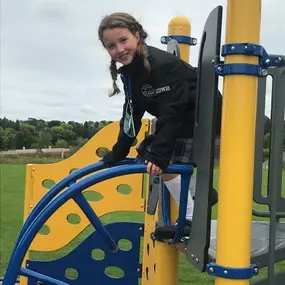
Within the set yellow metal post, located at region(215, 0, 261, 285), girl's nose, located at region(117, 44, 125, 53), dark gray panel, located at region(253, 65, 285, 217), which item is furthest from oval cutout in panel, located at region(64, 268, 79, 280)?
yellow metal post, located at region(215, 0, 261, 285)

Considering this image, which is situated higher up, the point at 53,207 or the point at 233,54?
the point at 233,54

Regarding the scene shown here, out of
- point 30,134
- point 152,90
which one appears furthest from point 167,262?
point 30,134

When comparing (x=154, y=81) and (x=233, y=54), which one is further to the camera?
(x=154, y=81)

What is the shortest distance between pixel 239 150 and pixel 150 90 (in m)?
0.59

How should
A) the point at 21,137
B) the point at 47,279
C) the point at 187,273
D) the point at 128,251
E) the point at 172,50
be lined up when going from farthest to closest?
the point at 21,137, the point at 187,273, the point at 128,251, the point at 172,50, the point at 47,279

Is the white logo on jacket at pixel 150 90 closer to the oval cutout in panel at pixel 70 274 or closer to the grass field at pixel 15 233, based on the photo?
the grass field at pixel 15 233

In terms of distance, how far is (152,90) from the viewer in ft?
7.18

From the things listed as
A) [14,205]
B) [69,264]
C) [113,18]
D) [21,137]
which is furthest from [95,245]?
[21,137]

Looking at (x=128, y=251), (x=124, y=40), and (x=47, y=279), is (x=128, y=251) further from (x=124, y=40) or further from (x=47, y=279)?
(x=124, y=40)

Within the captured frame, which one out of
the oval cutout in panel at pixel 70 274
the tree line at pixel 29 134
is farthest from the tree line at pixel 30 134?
the oval cutout in panel at pixel 70 274

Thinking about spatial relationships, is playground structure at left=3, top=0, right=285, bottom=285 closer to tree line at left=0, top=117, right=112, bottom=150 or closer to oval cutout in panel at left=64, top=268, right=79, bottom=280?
oval cutout in panel at left=64, top=268, right=79, bottom=280

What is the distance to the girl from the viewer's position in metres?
2.04

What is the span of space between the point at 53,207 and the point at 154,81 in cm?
63

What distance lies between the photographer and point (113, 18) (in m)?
2.17
